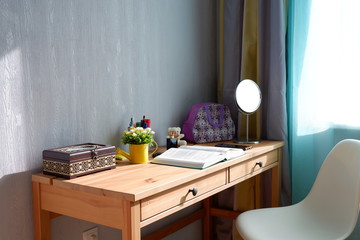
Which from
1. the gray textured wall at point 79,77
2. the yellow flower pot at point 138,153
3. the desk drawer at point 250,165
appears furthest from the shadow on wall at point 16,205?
the desk drawer at point 250,165

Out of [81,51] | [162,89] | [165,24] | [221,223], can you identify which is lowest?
[221,223]

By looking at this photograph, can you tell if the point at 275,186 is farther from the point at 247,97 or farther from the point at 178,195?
the point at 178,195

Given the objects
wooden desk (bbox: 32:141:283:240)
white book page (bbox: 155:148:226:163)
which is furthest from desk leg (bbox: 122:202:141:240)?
white book page (bbox: 155:148:226:163)

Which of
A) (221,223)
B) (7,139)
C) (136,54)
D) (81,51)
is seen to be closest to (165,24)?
(136,54)

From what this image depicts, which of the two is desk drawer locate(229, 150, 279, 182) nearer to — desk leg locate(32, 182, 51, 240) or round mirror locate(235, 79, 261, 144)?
round mirror locate(235, 79, 261, 144)

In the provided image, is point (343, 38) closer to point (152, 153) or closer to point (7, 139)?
point (152, 153)

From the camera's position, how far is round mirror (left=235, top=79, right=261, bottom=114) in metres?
2.12

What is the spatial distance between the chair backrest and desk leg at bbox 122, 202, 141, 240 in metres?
0.92

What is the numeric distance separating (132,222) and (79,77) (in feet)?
2.32

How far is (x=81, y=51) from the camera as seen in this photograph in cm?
165

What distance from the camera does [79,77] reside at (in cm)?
165

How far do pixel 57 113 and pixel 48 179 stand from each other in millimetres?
290

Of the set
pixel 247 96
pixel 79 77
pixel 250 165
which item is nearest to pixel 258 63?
pixel 247 96

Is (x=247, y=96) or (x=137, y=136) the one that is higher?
(x=247, y=96)
